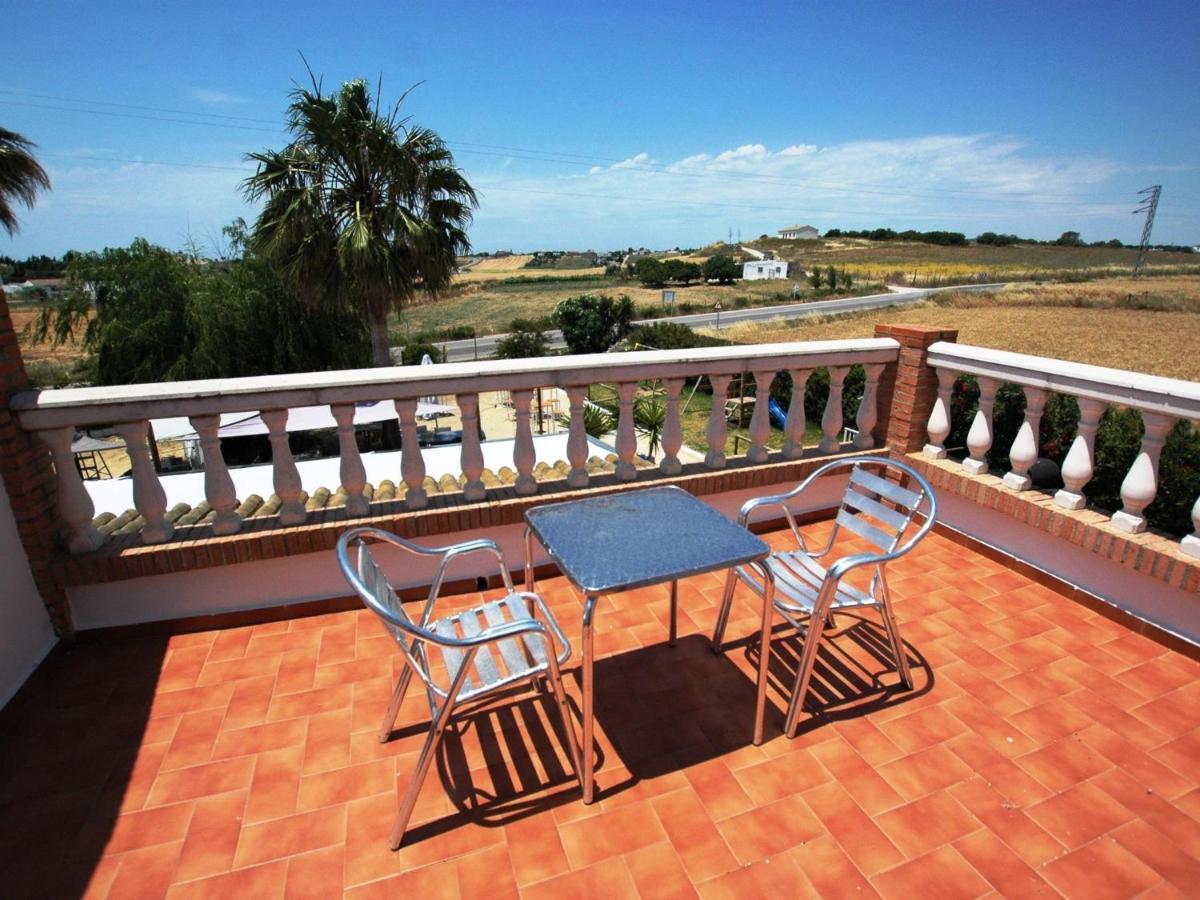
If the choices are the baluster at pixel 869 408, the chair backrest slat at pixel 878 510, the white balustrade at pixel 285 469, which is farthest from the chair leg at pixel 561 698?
the baluster at pixel 869 408

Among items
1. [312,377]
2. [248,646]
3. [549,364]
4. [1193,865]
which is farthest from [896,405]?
[248,646]

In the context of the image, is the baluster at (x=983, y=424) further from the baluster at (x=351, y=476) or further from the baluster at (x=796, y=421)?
the baluster at (x=351, y=476)

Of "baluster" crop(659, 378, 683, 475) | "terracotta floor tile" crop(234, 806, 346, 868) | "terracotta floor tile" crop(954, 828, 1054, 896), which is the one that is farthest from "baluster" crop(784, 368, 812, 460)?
"terracotta floor tile" crop(234, 806, 346, 868)

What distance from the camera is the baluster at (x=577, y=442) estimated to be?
3.00 m

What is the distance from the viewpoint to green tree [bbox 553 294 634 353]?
37688mm

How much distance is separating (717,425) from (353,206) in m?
12.4

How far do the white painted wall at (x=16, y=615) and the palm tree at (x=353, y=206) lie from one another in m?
11.2

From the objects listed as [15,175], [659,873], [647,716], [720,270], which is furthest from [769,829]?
[720,270]

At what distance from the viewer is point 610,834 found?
1.74m

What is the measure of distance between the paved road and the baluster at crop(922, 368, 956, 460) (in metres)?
37.3

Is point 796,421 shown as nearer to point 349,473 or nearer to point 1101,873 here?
point 1101,873

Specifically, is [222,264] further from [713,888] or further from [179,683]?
[713,888]

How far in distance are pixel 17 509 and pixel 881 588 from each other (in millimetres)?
3482

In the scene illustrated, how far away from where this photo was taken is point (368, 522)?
9.22 feet
